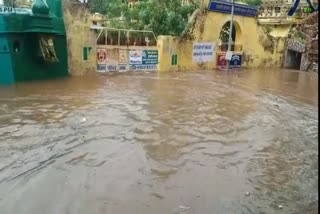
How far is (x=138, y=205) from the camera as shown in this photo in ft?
15.5

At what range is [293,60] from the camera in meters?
28.9

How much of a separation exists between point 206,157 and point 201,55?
16440 mm

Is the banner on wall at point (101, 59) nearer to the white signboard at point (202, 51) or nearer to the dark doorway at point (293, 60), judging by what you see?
the white signboard at point (202, 51)

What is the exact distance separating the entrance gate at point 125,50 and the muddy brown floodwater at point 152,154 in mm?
5664

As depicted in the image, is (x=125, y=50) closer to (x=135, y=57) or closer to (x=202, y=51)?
(x=135, y=57)

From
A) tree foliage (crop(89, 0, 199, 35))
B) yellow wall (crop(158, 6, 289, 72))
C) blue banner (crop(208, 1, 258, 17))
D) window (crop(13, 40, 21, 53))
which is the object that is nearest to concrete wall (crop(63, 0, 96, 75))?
window (crop(13, 40, 21, 53))

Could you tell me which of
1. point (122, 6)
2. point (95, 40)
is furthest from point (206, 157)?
point (122, 6)

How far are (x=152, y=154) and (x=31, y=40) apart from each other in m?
9.43

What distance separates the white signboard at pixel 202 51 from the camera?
22.1 metres

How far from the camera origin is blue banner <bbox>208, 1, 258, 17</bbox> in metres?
22.2

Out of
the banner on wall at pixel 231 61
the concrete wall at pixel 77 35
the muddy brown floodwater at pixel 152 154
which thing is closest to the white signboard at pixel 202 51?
the banner on wall at pixel 231 61

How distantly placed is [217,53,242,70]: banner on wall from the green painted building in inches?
433

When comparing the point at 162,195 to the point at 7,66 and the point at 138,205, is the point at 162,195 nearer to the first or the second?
the point at 138,205

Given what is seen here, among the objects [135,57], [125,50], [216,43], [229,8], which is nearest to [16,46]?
[125,50]
